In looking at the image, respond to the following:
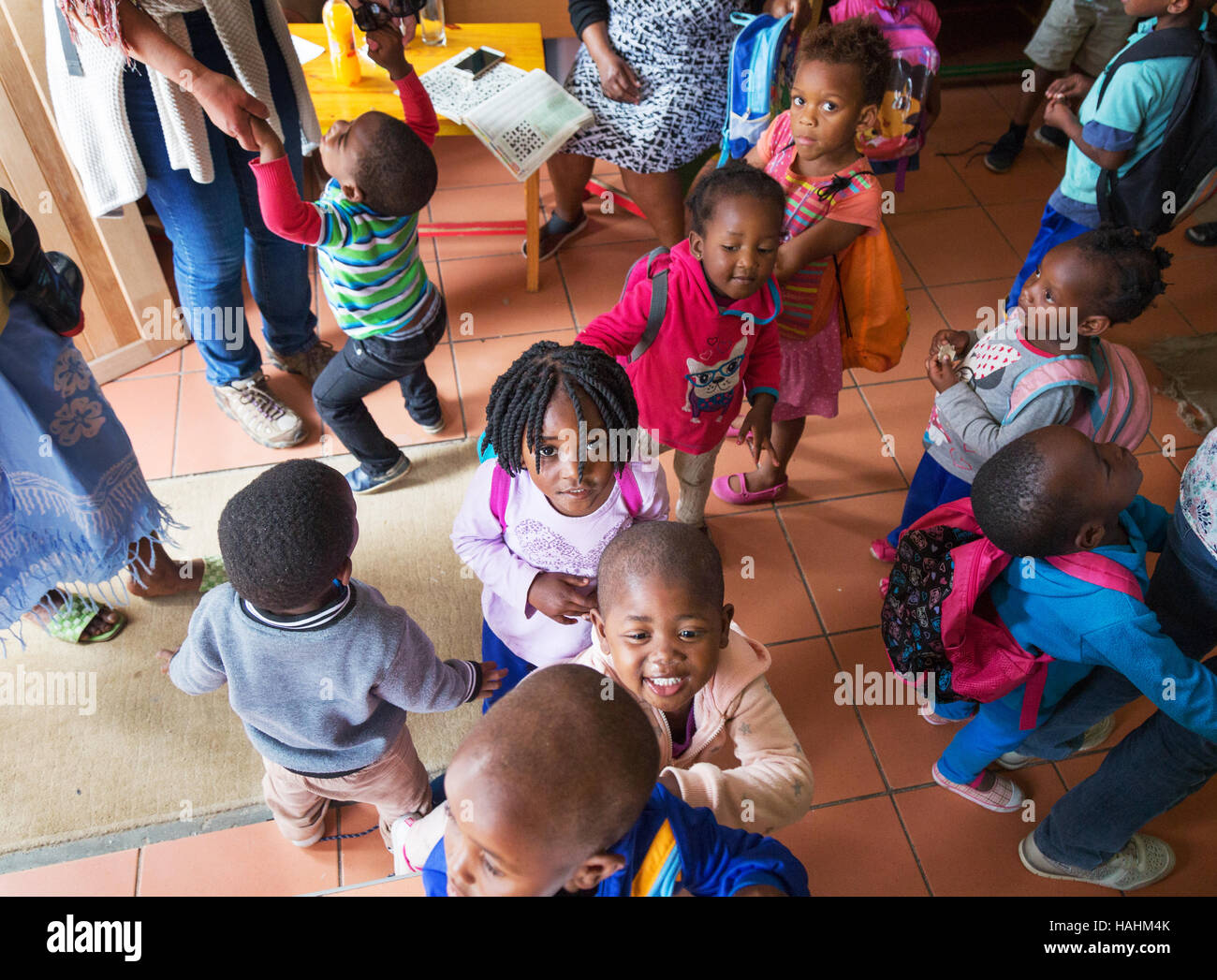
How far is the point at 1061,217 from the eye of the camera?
116 inches

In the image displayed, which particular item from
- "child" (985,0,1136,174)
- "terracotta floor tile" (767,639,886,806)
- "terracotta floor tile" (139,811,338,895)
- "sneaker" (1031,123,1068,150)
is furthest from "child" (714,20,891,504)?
"sneaker" (1031,123,1068,150)

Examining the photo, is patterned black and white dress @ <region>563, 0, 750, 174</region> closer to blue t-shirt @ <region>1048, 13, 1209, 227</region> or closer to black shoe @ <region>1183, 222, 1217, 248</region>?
blue t-shirt @ <region>1048, 13, 1209, 227</region>

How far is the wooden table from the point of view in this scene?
2986 millimetres

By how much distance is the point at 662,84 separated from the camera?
3098 mm

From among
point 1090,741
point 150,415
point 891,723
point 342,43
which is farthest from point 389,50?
point 1090,741

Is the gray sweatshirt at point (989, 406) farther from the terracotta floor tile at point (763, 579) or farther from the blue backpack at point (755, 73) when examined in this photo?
the blue backpack at point (755, 73)

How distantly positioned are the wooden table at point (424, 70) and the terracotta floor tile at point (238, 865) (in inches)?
89.3

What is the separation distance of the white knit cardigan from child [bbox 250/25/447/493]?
0.27 metres

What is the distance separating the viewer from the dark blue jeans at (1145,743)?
1.70 metres

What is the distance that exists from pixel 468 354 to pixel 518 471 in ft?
5.76

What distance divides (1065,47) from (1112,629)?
10.8 ft

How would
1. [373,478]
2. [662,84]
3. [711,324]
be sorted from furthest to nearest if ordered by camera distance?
[662,84], [373,478], [711,324]

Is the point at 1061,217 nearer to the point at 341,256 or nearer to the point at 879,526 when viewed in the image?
the point at 879,526

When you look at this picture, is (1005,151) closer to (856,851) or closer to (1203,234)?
(1203,234)
